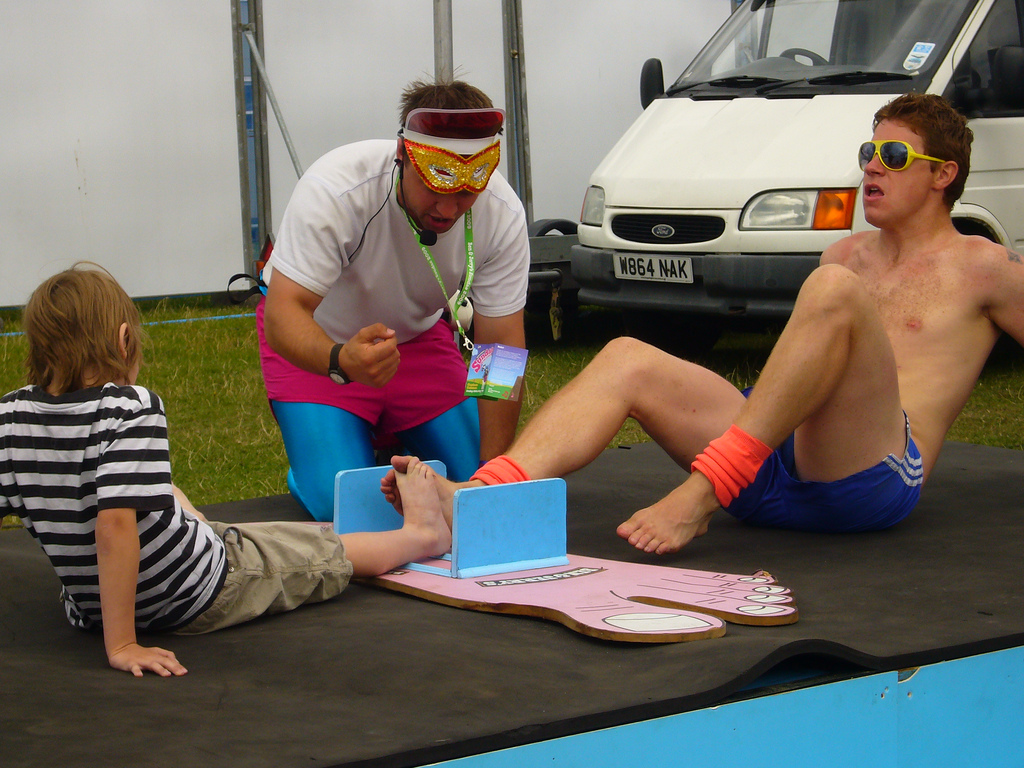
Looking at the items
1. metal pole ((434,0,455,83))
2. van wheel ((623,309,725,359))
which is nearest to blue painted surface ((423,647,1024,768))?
van wheel ((623,309,725,359))

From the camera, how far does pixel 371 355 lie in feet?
8.94

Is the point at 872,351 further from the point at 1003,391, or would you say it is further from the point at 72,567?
the point at 1003,391

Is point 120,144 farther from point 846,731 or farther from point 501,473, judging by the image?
point 846,731

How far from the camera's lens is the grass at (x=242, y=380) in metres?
4.79

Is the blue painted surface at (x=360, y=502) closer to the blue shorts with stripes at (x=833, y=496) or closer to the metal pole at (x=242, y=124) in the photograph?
the blue shorts with stripes at (x=833, y=496)

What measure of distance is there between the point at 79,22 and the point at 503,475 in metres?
6.86

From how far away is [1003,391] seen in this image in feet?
19.7

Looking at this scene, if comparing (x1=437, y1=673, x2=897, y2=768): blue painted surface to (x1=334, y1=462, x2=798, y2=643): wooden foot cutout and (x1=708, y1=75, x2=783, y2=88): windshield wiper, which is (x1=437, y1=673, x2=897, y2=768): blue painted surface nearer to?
(x1=334, y1=462, x2=798, y2=643): wooden foot cutout

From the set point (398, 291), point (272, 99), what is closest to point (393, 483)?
point (398, 291)

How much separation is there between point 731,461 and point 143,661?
136 centimetres

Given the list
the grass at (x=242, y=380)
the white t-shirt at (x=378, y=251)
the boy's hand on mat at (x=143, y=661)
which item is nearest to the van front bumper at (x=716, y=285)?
the grass at (x=242, y=380)

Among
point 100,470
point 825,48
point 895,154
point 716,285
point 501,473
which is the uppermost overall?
point 825,48

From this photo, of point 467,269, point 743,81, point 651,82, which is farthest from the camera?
point 651,82

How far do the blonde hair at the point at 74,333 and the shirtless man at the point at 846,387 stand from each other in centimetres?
91
